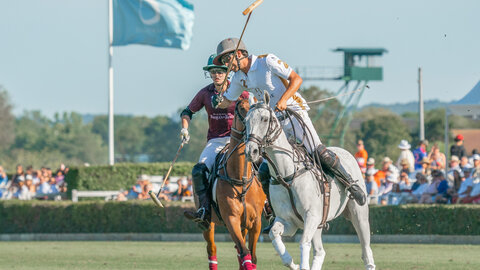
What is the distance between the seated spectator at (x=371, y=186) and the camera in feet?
66.4

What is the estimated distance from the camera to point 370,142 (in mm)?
56469

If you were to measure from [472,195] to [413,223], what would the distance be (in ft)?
4.22

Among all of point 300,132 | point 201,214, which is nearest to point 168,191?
point 201,214

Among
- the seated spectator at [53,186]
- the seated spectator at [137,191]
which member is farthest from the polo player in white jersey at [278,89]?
the seated spectator at [53,186]

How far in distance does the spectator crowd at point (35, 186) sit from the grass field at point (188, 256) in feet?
26.9

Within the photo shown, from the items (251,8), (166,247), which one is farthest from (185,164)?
(251,8)

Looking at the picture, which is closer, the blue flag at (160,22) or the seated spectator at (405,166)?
the seated spectator at (405,166)

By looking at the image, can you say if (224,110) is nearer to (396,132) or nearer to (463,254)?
(463,254)

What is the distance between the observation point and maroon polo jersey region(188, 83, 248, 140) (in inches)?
455

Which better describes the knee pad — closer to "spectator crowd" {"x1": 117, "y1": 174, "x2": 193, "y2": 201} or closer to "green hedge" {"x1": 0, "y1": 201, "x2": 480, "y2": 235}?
"green hedge" {"x1": 0, "y1": 201, "x2": 480, "y2": 235}

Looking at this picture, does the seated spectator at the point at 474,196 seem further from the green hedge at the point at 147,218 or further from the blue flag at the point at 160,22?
the blue flag at the point at 160,22

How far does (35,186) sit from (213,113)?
18.8 meters

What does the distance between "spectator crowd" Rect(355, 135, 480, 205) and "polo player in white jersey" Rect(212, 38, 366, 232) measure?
29.5ft

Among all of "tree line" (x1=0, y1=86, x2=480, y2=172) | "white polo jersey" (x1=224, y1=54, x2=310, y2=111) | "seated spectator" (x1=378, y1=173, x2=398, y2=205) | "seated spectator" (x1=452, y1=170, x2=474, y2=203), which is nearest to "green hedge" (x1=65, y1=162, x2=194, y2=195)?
"seated spectator" (x1=378, y1=173, x2=398, y2=205)
